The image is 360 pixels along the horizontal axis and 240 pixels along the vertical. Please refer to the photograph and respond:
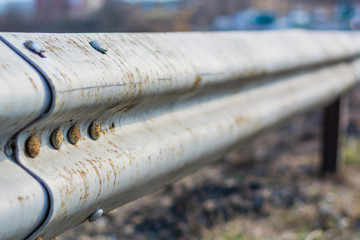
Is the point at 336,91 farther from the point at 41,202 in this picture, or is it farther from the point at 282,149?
the point at 41,202

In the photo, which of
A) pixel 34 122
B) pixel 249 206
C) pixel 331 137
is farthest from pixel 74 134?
pixel 331 137

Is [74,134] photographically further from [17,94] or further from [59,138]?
[17,94]

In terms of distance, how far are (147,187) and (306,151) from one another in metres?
3.51

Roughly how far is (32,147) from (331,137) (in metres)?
3.36

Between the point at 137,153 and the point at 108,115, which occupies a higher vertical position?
the point at 108,115

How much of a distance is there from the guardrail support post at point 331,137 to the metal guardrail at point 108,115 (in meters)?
1.89

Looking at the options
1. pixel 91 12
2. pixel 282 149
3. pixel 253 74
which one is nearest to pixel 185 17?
pixel 91 12

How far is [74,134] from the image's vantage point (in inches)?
45.4

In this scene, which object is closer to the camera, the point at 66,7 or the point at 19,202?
the point at 19,202

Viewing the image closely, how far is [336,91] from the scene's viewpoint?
11.0 feet

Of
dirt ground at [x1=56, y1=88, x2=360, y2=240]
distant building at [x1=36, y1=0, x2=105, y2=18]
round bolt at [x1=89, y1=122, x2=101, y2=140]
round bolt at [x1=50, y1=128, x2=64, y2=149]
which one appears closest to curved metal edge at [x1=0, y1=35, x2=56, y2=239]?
round bolt at [x1=50, y1=128, x2=64, y2=149]

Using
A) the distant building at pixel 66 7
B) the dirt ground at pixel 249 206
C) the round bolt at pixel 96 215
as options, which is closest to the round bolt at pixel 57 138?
the round bolt at pixel 96 215

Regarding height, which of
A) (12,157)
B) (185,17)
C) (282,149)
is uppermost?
(12,157)

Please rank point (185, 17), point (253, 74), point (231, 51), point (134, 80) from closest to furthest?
point (134, 80) → point (231, 51) → point (253, 74) → point (185, 17)
